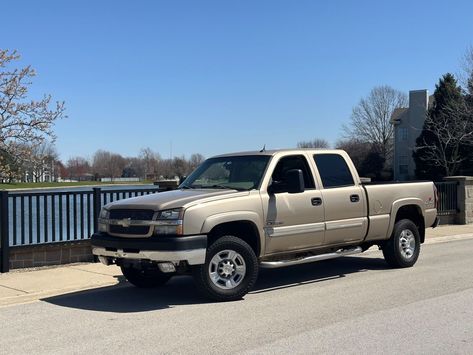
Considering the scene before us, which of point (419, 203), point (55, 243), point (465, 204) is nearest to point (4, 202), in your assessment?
point (55, 243)

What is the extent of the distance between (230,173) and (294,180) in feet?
3.69

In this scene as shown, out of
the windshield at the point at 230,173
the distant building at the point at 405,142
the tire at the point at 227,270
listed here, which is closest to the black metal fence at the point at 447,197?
the windshield at the point at 230,173

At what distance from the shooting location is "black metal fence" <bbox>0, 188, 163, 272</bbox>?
9.88 metres

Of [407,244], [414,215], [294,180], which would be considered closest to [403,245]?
[407,244]

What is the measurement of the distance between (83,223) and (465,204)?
13.2m

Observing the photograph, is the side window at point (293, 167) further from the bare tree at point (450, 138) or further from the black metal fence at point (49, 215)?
the bare tree at point (450, 138)

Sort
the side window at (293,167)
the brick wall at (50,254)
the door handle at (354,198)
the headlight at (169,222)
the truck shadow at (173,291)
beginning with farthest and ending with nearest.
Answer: the brick wall at (50,254) < the door handle at (354,198) < the side window at (293,167) < the truck shadow at (173,291) < the headlight at (169,222)

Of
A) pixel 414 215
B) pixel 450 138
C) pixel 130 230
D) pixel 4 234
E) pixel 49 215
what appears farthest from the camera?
pixel 450 138

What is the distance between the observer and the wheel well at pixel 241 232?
24.6 ft

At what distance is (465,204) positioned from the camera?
61.1ft

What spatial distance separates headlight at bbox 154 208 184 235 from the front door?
1.34 meters

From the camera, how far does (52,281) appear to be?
912 centimetres

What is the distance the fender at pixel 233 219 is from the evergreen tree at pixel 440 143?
30.1m

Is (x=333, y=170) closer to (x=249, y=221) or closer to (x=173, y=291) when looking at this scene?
(x=249, y=221)
